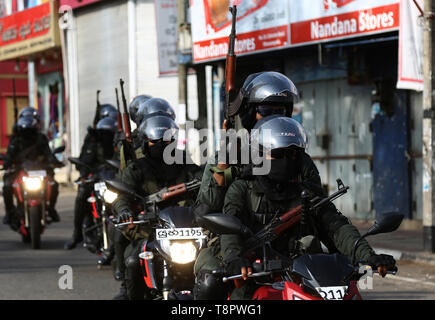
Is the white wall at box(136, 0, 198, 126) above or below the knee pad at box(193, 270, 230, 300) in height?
above

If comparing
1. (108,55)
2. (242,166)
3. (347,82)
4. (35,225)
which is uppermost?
(108,55)

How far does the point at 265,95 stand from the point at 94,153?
6.31 meters

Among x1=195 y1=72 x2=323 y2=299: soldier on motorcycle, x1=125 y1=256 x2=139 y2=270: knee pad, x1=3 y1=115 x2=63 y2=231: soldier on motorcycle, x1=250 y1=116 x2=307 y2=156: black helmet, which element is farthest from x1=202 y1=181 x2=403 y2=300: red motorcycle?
x1=3 y1=115 x2=63 y2=231: soldier on motorcycle

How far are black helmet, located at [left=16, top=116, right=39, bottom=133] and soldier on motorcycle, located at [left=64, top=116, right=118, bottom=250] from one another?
1.86 m

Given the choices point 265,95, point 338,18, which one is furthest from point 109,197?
point 338,18

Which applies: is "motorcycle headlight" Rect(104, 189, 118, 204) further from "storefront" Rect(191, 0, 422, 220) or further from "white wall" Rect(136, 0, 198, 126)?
"white wall" Rect(136, 0, 198, 126)

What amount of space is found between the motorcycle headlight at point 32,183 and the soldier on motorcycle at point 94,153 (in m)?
1.20

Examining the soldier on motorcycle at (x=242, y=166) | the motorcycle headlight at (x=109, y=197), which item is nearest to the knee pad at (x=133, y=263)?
the soldier on motorcycle at (x=242, y=166)

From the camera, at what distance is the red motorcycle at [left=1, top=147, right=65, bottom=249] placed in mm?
13555

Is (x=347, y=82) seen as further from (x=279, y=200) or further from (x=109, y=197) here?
(x=279, y=200)

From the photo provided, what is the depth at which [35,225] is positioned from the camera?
13.6 metres

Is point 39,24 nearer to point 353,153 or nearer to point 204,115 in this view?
point 204,115

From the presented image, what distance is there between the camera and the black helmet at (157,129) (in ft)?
27.2
